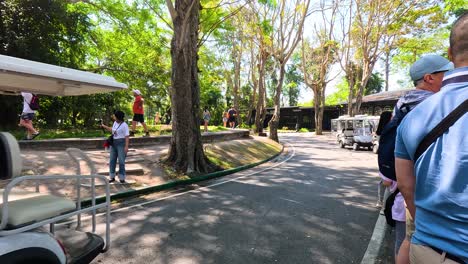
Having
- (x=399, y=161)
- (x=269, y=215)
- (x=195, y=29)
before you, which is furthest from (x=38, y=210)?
(x=195, y=29)

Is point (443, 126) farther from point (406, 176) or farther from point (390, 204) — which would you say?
point (390, 204)

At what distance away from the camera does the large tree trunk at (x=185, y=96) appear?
898 cm

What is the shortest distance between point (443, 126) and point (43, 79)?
3.60 metres

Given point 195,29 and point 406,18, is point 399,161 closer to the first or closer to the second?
point 195,29

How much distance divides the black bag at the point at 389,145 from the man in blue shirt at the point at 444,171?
1.10 meters

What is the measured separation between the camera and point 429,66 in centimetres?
244

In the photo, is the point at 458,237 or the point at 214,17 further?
the point at 214,17

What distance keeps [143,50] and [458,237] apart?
1869cm

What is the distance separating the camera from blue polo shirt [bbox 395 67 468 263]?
1321mm

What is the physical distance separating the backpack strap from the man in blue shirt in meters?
0.01

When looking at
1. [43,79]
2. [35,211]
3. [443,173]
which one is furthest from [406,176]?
[43,79]

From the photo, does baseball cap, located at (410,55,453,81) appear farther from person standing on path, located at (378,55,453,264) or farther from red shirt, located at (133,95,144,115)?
red shirt, located at (133,95,144,115)

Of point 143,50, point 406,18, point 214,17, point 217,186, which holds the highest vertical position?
point 406,18

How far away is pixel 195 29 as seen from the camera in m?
9.87
